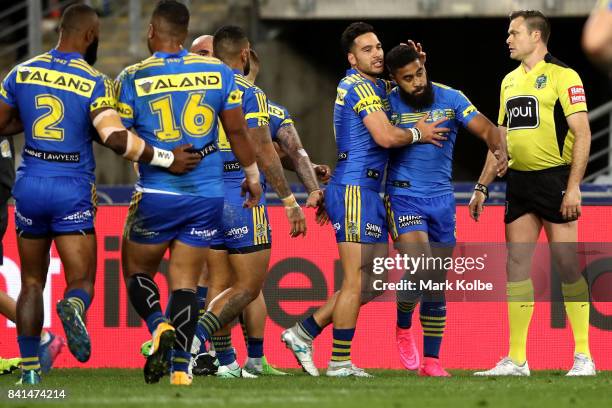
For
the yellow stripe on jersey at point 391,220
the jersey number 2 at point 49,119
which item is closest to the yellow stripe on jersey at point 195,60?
the jersey number 2 at point 49,119

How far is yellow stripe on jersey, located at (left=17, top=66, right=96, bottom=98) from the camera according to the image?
8.20m

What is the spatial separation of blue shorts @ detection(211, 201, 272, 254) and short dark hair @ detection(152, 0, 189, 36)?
5.49 ft

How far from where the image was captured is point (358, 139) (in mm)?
9648

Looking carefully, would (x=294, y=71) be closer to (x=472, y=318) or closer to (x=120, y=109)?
(x=472, y=318)

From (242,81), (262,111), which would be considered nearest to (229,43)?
(242,81)

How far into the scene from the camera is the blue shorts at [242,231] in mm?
9328

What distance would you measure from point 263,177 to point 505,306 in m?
2.42

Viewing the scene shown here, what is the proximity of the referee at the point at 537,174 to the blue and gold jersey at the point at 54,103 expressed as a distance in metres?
3.08

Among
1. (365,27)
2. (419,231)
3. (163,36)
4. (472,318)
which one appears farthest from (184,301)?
(472,318)

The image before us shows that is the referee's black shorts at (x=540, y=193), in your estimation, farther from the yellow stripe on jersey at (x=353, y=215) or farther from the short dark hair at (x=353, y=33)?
the short dark hair at (x=353, y=33)

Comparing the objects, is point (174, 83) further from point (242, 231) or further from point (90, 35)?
point (242, 231)

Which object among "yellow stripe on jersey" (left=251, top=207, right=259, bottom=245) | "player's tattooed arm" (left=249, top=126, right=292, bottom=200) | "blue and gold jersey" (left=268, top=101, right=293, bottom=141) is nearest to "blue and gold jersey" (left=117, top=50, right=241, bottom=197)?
"player's tattooed arm" (left=249, top=126, right=292, bottom=200)

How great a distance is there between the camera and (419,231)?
9.52m

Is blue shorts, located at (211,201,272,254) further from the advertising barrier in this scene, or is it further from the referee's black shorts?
the referee's black shorts
